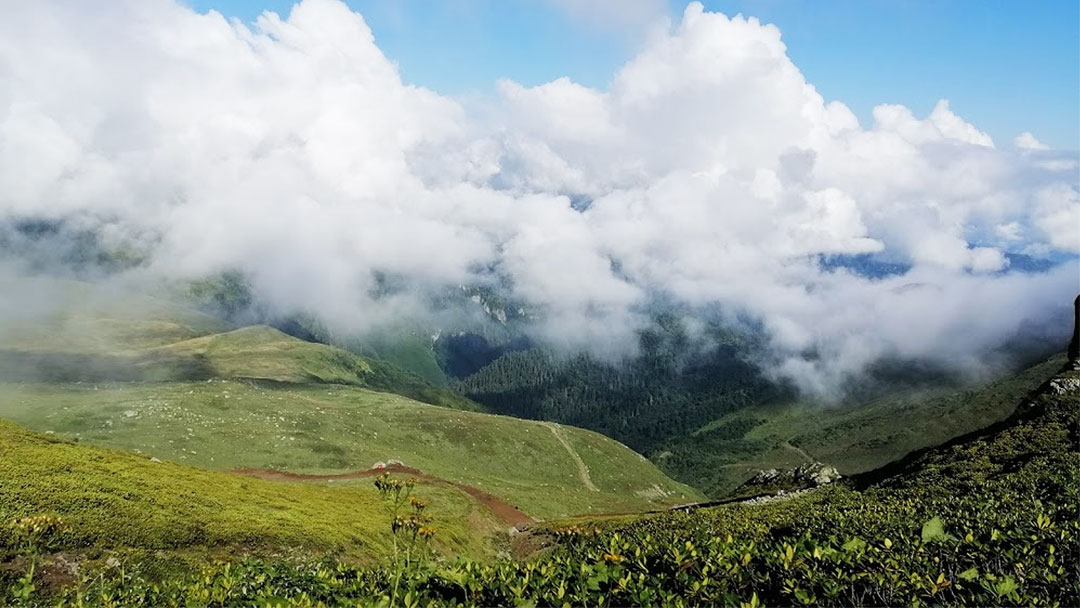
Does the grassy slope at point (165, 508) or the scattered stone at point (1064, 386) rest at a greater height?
the scattered stone at point (1064, 386)

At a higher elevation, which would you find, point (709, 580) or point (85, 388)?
point (85, 388)

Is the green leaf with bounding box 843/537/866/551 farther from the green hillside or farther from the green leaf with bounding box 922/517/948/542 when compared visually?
the green leaf with bounding box 922/517/948/542

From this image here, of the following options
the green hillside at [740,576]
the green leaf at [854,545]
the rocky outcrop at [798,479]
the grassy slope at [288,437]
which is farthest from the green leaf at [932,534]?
the grassy slope at [288,437]

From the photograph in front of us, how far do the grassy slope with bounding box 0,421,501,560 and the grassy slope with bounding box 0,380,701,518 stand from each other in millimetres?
58776

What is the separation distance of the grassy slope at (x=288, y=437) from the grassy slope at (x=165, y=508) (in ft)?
193

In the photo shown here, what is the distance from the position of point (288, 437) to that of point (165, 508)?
96.3m

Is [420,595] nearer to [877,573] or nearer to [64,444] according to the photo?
[877,573]

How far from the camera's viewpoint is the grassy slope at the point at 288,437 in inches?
4993

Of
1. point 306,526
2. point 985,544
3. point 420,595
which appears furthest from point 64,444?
point 985,544

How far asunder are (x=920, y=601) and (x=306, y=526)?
58.2 metres

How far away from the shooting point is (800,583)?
40.4 feet

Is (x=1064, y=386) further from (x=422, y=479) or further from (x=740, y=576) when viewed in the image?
(x=740, y=576)

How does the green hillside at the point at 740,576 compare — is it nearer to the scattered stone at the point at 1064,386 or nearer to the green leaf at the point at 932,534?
the green leaf at the point at 932,534

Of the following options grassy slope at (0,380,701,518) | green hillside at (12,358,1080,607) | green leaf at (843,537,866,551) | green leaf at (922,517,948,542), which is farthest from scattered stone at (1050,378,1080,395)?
green leaf at (843,537,866,551)
